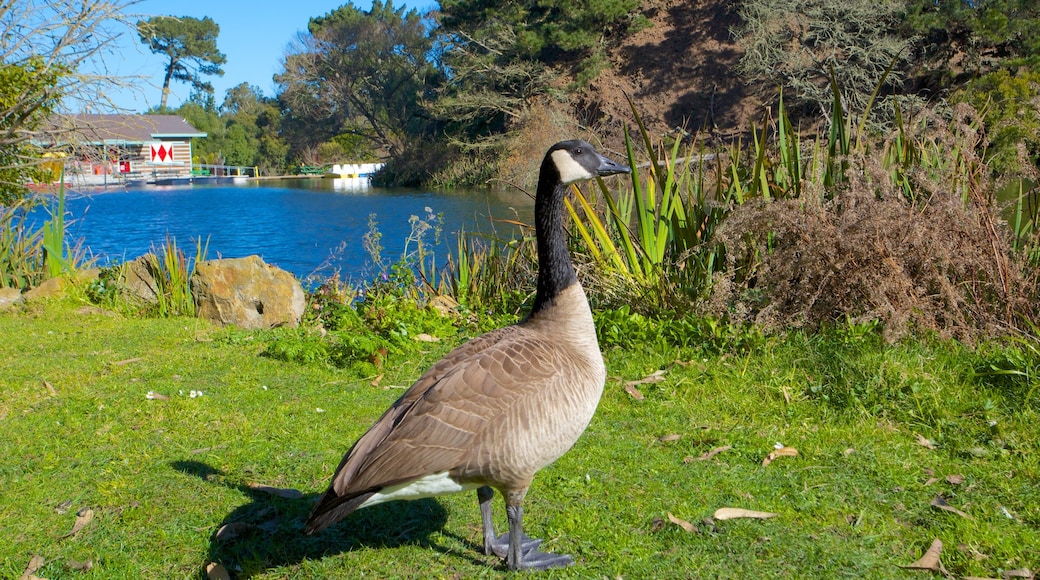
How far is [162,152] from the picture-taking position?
2520 inches

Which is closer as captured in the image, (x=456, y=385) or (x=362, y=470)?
(x=362, y=470)

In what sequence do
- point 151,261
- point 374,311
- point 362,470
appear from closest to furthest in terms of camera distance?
point 362,470 → point 374,311 → point 151,261

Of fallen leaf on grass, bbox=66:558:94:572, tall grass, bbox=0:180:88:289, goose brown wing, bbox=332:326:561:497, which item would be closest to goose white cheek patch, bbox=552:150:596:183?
goose brown wing, bbox=332:326:561:497

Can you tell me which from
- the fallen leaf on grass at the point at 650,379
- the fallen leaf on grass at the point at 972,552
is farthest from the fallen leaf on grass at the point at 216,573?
the fallen leaf on grass at the point at 972,552

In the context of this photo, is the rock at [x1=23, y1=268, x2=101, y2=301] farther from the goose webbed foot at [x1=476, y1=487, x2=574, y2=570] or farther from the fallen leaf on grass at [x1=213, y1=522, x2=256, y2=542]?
the goose webbed foot at [x1=476, y1=487, x2=574, y2=570]

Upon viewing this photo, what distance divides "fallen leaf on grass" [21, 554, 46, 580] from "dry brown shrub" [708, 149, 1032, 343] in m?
4.91

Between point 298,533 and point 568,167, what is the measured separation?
93.9 inches

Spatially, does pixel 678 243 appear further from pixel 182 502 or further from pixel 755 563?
pixel 182 502

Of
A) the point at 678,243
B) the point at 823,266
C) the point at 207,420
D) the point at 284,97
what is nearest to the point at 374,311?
the point at 207,420

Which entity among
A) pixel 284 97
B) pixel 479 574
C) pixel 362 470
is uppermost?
pixel 284 97

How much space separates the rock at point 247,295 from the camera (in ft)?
29.2

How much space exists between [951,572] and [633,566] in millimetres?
1416

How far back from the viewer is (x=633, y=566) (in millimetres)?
3443

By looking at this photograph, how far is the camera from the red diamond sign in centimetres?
6412
